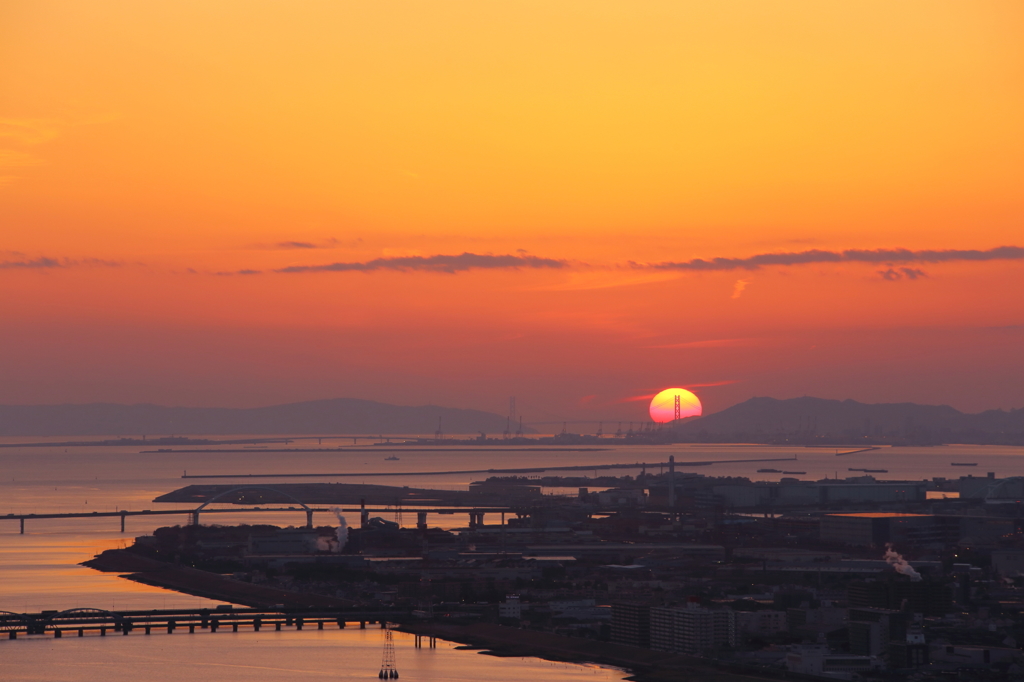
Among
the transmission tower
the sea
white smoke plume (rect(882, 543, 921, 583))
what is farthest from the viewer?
white smoke plume (rect(882, 543, 921, 583))

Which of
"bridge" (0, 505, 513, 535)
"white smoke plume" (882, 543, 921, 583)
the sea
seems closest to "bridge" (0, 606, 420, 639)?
the sea

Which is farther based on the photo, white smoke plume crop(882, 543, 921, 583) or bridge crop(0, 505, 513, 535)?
bridge crop(0, 505, 513, 535)

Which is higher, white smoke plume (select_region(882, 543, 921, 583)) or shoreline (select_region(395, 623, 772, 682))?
white smoke plume (select_region(882, 543, 921, 583))

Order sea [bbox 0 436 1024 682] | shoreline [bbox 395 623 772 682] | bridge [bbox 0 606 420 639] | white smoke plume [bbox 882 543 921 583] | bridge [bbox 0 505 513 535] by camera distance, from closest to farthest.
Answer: shoreline [bbox 395 623 772 682], sea [bbox 0 436 1024 682], bridge [bbox 0 606 420 639], white smoke plume [bbox 882 543 921 583], bridge [bbox 0 505 513 535]

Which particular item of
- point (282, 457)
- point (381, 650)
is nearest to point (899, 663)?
point (381, 650)

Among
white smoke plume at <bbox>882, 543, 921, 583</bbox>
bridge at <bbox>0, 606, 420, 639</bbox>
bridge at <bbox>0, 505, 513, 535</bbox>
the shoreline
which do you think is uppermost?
bridge at <bbox>0, 505, 513, 535</bbox>

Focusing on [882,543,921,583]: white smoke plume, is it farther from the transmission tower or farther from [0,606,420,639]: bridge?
[0,606,420,639]: bridge

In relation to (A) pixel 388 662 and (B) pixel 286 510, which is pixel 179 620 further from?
(B) pixel 286 510
